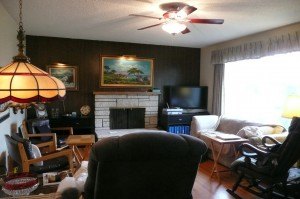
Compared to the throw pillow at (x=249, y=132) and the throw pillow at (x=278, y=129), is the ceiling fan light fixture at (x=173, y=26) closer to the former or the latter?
the throw pillow at (x=249, y=132)

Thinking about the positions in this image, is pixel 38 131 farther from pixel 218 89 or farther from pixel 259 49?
pixel 259 49

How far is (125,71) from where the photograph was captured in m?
5.65

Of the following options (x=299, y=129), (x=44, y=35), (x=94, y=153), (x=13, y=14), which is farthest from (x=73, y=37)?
(x=299, y=129)

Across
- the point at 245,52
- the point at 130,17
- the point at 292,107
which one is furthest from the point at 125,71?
the point at 292,107

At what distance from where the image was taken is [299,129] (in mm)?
2623

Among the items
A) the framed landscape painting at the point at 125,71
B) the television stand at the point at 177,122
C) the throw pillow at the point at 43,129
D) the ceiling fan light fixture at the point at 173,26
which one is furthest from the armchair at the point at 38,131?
the ceiling fan light fixture at the point at 173,26

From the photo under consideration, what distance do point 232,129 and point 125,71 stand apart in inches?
108

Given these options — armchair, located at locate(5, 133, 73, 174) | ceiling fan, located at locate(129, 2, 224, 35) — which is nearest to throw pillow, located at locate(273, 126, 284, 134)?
ceiling fan, located at locate(129, 2, 224, 35)

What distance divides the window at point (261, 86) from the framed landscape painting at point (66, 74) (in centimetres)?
343

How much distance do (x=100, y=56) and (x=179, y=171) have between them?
4.20 m

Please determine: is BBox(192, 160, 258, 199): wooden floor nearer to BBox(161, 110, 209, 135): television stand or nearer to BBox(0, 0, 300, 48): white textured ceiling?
BBox(161, 110, 209, 135): television stand

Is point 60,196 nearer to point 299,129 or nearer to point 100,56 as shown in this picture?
point 299,129

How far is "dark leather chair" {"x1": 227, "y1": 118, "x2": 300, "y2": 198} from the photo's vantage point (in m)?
2.65

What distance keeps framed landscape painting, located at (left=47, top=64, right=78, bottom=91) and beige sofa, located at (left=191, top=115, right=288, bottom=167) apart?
2.81 metres
